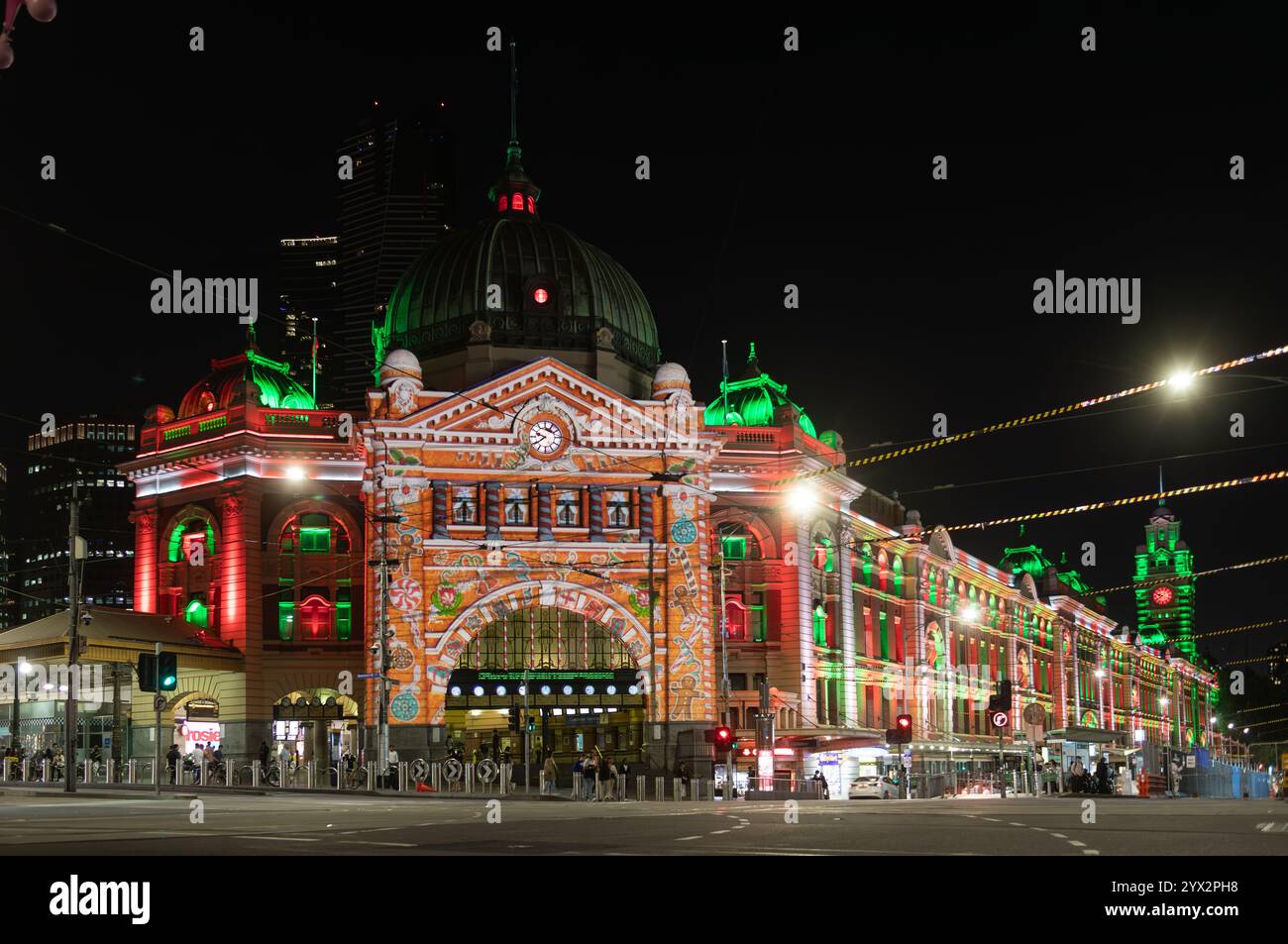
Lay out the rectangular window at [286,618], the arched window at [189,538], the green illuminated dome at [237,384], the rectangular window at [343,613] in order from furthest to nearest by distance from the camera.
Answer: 1. the green illuminated dome at [237,384]
2. the arched window at [189,538]
3. the rectangular window at [343,613]
4. the rectangular window at [286,618]

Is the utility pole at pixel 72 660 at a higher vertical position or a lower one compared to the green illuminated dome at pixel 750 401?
lower

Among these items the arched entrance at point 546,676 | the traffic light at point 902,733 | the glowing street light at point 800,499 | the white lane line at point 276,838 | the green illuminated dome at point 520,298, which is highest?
the green illuminated dome at point 520,298

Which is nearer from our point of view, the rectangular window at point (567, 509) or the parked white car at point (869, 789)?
the parked white car at point (869, 789)

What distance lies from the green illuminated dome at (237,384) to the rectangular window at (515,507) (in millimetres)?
14507

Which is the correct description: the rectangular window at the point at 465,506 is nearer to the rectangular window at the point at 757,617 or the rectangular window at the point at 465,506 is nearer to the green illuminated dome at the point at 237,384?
the green illuminated dome at the point at 237,384

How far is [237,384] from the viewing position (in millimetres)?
77312

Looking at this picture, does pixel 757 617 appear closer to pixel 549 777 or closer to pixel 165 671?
pixel 549 777

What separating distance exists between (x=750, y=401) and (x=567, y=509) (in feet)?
61.6

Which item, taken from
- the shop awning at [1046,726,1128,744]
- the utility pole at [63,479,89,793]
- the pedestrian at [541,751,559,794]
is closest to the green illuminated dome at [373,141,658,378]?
the pedestrian at [541,751,559,794]

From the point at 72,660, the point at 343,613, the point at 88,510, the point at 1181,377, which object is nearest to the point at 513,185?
the point at 343,613

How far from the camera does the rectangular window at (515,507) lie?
68.7 meters

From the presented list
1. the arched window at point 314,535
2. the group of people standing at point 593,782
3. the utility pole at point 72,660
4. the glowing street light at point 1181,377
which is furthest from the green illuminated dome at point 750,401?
A: the glowing street light at point 1181,377

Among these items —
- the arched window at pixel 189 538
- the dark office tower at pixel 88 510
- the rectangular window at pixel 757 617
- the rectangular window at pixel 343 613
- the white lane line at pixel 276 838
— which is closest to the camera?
the white lane line at pixel 276 838
